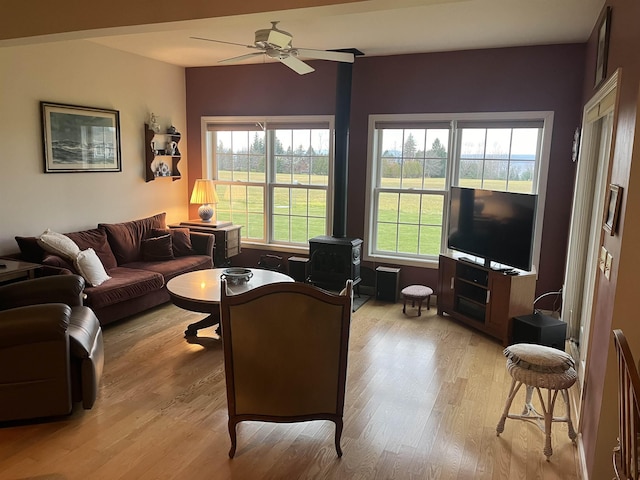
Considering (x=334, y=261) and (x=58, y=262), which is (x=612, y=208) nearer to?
(x=334, y=261)

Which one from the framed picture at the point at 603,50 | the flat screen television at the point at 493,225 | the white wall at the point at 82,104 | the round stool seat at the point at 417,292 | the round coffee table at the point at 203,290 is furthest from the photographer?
the round stool seat at the point at 417,292

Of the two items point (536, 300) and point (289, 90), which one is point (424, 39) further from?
point (536, 300)

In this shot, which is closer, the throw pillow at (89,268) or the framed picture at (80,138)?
the throw pillow at (89,268)

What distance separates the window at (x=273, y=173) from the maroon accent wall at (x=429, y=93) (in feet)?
0.65

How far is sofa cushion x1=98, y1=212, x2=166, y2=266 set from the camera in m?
4.96

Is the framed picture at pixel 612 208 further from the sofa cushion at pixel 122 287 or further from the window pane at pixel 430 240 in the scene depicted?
the sofa cushion at pixel 122 287

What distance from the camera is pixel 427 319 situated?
4809mm

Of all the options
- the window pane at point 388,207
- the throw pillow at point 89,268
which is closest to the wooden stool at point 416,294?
the window pane at point 388,207

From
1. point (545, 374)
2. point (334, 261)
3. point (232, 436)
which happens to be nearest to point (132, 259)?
point (334, 261)

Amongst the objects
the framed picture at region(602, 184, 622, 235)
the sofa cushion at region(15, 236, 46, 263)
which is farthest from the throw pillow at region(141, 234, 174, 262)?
the framed picture at region(602, 184, 622, 235)

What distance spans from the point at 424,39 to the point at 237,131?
267 centimetres

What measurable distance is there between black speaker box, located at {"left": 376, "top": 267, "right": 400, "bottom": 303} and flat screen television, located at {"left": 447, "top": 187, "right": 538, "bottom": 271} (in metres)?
0.71

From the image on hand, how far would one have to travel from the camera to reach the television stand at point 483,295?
4.08m

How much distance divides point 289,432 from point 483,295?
7.92ft
